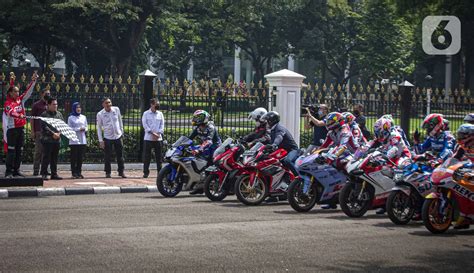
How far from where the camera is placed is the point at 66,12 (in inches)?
1647

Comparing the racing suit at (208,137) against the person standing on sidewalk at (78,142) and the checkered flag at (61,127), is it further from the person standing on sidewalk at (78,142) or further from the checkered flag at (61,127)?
the person standing on sidewalk at (78,142)

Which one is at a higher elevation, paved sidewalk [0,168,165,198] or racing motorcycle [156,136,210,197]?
racing motorcycle [156,136,210,197]

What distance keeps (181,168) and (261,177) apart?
183 cm

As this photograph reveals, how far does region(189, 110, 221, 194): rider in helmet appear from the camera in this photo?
16.8 meters

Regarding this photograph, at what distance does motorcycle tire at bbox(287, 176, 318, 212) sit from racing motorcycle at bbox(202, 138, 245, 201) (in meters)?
1.37

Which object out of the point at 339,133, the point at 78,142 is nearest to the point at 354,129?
the point at 339,133

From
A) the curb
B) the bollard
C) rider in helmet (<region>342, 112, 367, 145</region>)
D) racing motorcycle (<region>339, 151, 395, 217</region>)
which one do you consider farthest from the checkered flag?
the bollard

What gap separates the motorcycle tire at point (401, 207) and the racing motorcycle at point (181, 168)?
4569 millimetres

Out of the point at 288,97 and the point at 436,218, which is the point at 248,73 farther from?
the point at 436,218

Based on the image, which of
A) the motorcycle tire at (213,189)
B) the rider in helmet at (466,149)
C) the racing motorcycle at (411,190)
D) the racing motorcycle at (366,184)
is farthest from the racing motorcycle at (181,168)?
the rider in helmet at (466,149)

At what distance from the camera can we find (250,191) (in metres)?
15.5

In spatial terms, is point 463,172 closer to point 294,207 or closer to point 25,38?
point 294,207

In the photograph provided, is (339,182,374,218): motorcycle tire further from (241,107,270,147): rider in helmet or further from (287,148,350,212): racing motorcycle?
(241,107,270,147): rider in helmet

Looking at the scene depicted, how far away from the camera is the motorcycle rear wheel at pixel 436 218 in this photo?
40.0 feet
